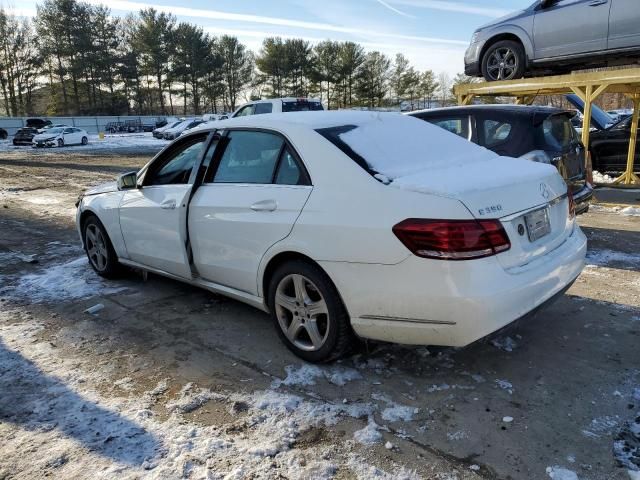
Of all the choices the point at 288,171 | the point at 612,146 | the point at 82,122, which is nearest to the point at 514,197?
the point at 288,171

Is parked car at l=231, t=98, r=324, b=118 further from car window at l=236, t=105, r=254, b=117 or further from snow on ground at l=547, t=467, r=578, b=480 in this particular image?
snow on ground at l=547, t=467, r=578, b=480

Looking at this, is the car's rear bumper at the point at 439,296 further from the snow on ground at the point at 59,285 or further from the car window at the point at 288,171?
the snow on ground at the point at 59,285

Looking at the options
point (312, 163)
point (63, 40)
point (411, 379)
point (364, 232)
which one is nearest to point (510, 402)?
point (411, 379)

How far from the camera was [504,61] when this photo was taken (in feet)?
33.9

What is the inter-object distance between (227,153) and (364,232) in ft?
5.07

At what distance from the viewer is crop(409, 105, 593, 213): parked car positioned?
229 inches

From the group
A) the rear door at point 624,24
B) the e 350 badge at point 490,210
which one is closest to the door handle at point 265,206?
the e 350 badge at point 490,210

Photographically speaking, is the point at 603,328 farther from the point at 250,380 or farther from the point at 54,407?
the point at 54,407

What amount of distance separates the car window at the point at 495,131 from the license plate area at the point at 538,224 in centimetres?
312

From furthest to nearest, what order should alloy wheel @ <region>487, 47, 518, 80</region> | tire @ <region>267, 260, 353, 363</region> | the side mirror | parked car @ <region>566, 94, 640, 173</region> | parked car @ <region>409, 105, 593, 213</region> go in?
parked car @ <region>566, 94, 640, 173</region> → alloy wheel @ <region>487, 47, 518, 80</region> → parked car @ <region>409, 105, 593, 213</region> → the side mirror → tire @ <region>267, 260, 353, 363</region>

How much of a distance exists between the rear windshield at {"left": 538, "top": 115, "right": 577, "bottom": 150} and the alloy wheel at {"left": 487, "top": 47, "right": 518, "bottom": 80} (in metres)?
4.33

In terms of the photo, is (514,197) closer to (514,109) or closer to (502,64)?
(514,109)

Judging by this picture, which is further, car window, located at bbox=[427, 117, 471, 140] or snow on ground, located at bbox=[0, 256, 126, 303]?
car window, located at bbox=[427, 117, 471, 140]

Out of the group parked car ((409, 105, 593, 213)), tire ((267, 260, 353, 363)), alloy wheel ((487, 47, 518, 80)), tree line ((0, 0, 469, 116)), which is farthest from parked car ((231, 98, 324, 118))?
tree line ((0, 0, 469, 116))
